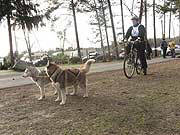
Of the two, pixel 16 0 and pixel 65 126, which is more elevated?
pixel 16 0

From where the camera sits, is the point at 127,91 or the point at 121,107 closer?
the point at 121,107

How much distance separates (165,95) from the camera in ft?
23.3

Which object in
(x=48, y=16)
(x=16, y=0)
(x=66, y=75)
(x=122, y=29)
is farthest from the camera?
(x=122, y=29)

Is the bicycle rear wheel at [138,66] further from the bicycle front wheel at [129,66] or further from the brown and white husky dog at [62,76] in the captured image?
the brown and white husky dog at [62,76]

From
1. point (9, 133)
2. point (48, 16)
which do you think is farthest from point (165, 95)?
point (48, 16)

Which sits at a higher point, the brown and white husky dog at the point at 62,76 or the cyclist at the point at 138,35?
the cyclist at the point at 138,35

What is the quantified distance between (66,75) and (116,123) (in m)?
2.17

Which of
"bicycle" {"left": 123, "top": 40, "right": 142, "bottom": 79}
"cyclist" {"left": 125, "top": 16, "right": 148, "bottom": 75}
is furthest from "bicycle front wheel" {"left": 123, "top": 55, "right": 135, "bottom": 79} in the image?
"cyclist" {"left": 125, "top": 16, "right": 148, "bottom": 75}

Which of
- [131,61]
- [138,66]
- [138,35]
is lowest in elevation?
[138,66]

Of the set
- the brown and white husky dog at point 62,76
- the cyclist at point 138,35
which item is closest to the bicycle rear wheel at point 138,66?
the cyclist at point 138,35

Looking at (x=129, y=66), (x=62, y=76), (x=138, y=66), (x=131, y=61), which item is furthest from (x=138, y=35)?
(x=62, y=76)

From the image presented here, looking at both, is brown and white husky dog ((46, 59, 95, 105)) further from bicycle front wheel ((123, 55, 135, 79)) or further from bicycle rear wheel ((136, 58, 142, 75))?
bicycle rear wheel ((136, 58, 142, 75))

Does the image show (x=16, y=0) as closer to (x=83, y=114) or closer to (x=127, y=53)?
(x=127, y=53)

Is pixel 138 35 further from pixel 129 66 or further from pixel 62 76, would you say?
pixel 62 76
